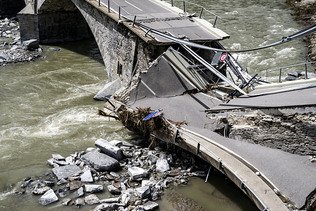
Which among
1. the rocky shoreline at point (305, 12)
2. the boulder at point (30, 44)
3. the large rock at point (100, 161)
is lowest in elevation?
the boulder at point (30, 44)

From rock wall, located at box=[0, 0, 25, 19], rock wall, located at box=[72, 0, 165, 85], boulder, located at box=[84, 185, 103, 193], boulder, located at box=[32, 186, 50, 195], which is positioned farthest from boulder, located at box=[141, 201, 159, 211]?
rock wall, located at box=[0, 0, 25, 19]

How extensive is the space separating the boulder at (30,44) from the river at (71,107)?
0.83 m

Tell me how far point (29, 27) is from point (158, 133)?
17.3 meters

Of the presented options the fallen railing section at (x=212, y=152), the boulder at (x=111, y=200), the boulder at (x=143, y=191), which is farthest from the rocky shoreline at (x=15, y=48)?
the boulder at (x=143, y=191)

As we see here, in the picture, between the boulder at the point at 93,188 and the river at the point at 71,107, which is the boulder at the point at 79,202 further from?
the river at the point at 71,107

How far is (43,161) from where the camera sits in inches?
628

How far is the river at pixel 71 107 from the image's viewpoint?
13.9 meters

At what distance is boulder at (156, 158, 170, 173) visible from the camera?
14.9 metres

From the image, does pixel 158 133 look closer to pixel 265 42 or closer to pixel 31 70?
pixel 31 70

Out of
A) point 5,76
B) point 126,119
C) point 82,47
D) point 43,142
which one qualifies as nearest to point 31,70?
point 5,76

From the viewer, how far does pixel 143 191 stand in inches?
535

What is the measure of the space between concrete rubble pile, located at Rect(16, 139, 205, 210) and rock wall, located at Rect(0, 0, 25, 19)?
2389cm

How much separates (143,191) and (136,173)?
3.39ft

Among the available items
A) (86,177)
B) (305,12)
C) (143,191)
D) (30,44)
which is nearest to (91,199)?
(86,177)
